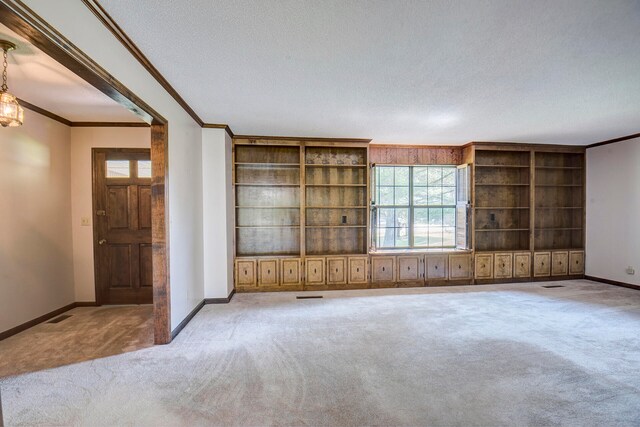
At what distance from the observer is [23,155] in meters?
3.43

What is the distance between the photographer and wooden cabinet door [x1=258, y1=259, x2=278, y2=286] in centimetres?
497

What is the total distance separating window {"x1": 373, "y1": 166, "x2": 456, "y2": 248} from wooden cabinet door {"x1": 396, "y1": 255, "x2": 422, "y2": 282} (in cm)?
37

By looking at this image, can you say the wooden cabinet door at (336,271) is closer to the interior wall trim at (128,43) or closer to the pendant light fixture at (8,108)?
the interior wall trim at (128,43)

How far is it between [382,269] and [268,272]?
2.04 meters

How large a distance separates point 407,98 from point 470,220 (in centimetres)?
317

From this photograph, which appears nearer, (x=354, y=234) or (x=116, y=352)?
(x=116, y=352)

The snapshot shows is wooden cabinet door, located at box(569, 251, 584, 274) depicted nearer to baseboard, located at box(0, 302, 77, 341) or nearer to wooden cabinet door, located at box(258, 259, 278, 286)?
wooden cabinet door, located at box(258, 259, 278, 286)

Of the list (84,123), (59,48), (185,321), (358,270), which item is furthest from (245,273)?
(59,48)

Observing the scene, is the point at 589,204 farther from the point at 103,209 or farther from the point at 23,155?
the point at 23,155

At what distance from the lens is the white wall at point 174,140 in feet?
5.70

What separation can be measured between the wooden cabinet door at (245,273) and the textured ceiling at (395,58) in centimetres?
229

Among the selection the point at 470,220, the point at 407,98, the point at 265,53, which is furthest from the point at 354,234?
the point at 265,53

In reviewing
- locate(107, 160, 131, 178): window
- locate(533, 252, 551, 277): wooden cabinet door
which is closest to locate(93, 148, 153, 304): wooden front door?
locate(107, 160, 131, 178): window

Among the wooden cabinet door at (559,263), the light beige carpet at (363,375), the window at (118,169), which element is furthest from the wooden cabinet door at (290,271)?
the wooden cabinet door at (559,263)
